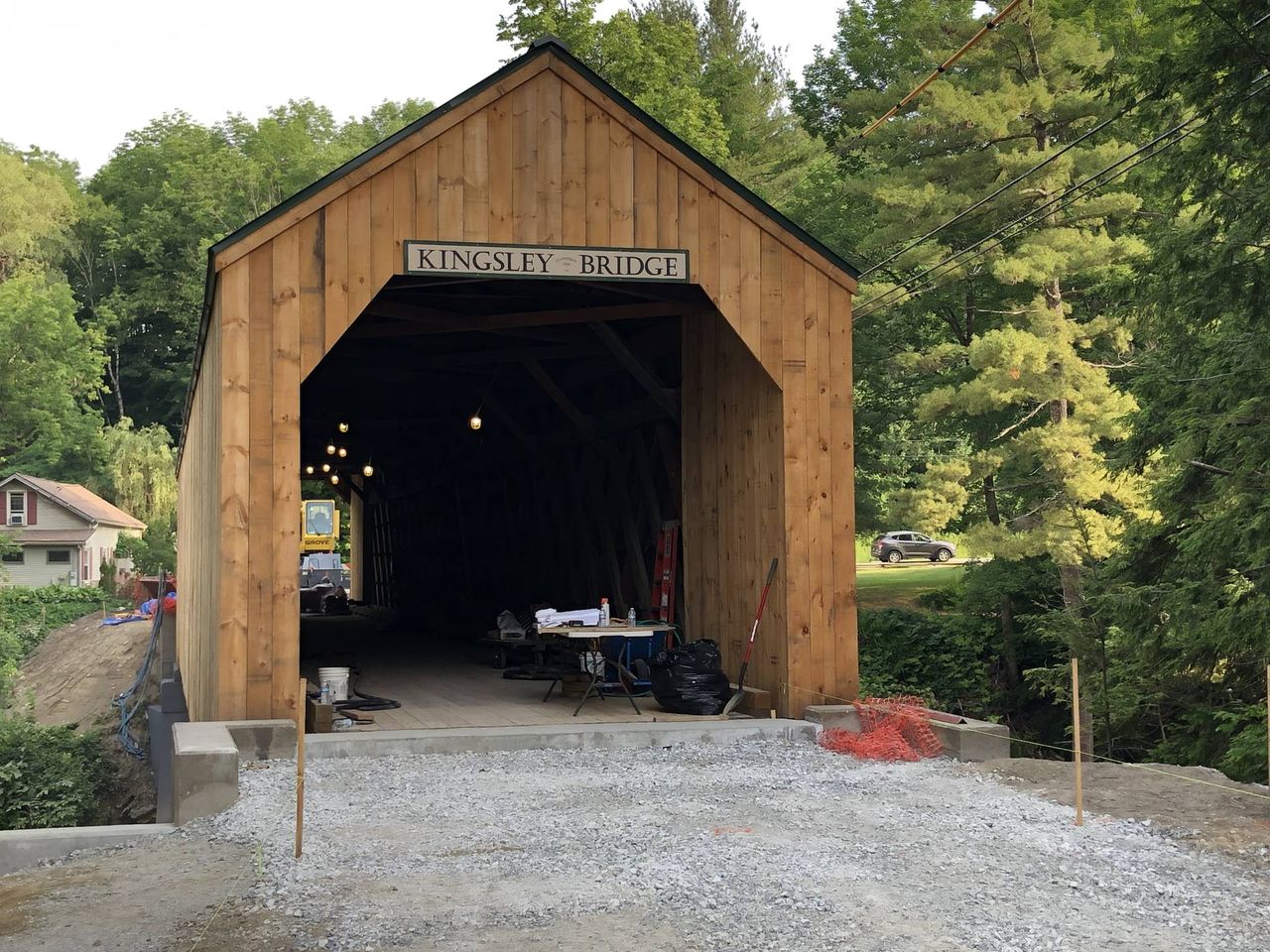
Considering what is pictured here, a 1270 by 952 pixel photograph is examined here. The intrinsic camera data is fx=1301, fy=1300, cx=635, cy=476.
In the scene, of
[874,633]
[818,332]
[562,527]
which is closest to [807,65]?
[874,633]

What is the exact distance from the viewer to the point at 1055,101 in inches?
697

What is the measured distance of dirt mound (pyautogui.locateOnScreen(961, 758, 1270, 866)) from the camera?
19.1 feet

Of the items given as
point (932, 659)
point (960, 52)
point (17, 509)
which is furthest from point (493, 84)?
point (17, 509)

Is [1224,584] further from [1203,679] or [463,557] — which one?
[463,557]

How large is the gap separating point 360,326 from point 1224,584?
27.2 feet

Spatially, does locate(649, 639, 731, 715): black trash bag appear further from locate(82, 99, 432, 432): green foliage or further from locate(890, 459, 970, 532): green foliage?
locate(82, 99, 432, 432): green foliage

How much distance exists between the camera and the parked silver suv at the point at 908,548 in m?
36.6

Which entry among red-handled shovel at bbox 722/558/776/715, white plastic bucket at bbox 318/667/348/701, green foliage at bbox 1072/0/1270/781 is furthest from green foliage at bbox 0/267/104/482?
red-handled shovel at bbox 722/558/776/715

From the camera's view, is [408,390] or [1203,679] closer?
[1203,679]

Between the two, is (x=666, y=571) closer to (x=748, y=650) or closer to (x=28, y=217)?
Answer: (x=748, y=650)

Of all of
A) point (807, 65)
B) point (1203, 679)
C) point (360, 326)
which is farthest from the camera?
point (807, 65)

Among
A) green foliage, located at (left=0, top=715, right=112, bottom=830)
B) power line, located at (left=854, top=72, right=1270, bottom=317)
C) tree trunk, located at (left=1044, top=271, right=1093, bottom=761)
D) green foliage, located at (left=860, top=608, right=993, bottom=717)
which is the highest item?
power line, located at (left=854, top=72, right=1270, bottom=317)

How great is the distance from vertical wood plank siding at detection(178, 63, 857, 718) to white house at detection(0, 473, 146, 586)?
33491mm

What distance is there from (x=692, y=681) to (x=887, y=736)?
5.60 feet
